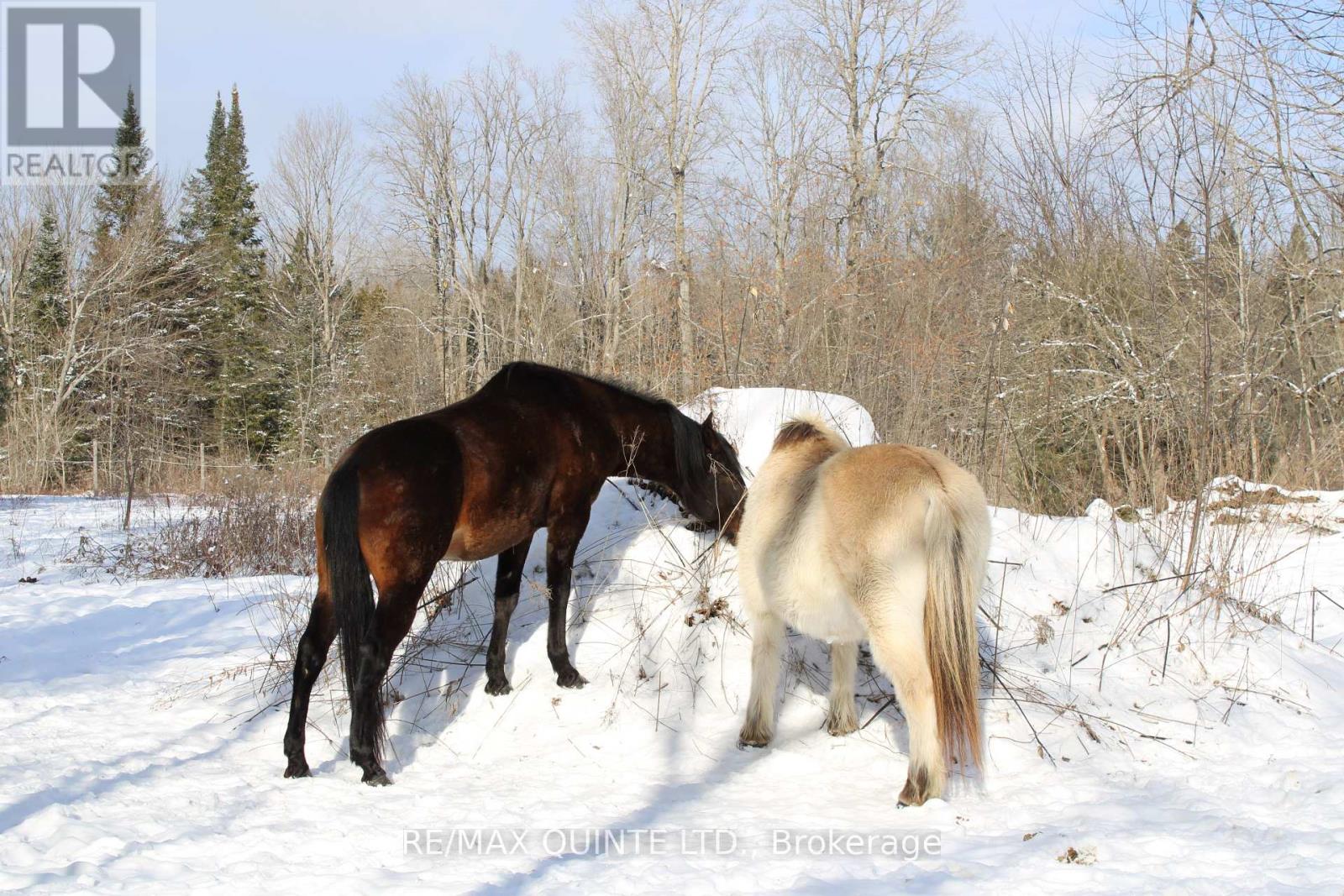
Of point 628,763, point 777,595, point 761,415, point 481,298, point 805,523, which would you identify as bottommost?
point 628,763

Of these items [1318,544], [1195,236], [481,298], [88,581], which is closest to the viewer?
[1195,236]

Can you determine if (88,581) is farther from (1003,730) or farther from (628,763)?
(1003,730)

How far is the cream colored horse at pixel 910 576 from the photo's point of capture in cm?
351

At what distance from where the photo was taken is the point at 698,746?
4.38 meters

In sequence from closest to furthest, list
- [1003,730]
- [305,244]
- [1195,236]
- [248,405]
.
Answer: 1. [1003,730]
2. [1195,236]
3. [248,405]
4. [305,244]

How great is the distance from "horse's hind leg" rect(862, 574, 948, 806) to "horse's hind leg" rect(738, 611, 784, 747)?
0.83 m

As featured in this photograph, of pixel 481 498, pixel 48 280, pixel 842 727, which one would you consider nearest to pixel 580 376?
pixel 481 498

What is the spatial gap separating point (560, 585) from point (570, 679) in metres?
0.52

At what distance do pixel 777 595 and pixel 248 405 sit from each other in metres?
35.2

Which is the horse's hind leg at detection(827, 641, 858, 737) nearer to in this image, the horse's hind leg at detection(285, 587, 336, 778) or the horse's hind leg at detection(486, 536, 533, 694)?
the horse's hind leg at detection(486, 536, 533, 694)

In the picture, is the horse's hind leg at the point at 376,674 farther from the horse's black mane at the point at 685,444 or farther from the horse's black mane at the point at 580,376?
the horse's black mane at the point at 685,444

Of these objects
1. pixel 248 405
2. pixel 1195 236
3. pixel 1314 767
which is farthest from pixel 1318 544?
pixel 248 405

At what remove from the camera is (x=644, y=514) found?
6.18 m

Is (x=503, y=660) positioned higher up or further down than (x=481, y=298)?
further down
